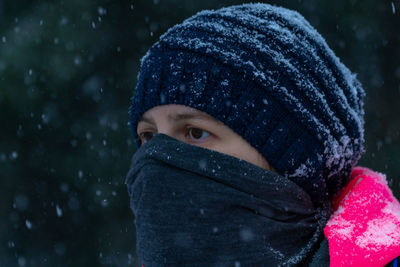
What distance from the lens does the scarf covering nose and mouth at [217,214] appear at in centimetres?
165

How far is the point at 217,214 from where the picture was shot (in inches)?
66.2

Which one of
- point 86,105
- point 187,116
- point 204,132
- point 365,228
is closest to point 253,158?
point 204,132

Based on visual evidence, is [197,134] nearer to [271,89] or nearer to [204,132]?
[204,132]

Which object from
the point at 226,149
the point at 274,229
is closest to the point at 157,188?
the point at 226,149

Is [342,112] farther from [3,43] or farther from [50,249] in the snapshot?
[50,249]

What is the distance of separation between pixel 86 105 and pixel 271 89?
4.27 meters

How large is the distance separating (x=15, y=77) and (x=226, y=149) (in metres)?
4.29

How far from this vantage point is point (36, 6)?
5184 mm

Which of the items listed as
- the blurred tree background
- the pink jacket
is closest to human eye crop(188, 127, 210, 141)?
the pink jacket

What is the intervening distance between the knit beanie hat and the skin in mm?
33

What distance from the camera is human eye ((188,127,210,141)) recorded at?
1826 millimetres

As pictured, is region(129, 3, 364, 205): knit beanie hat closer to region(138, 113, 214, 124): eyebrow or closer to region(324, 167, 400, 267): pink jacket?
region(138, 113, 214, 124): eyebrow

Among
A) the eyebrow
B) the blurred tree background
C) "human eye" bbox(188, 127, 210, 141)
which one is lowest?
the blurred tree background

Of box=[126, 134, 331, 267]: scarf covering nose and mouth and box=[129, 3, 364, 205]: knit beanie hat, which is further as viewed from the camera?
box=[129, 3, 364, 205]: knit beanie hat
